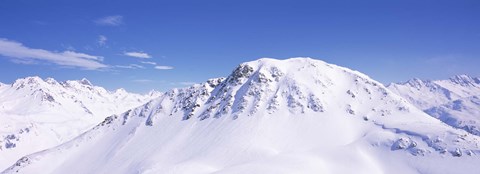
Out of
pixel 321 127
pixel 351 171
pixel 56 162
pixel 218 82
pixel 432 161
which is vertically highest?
pixel 218 82

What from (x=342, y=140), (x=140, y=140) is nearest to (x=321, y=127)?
(x=342, y=140)

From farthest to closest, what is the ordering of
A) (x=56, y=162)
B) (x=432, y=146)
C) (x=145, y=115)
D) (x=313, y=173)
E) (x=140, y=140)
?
(x=145, y=115) → (x=56, y=162) → (x=140, y=140) → (x=432, y=146) → (x=313, y=173)

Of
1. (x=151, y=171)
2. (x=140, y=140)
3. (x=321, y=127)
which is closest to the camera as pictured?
(x=151, y=171)

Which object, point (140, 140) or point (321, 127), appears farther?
point (140, 140)

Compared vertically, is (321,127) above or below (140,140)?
above

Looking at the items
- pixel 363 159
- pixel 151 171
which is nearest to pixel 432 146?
pixel 363 159

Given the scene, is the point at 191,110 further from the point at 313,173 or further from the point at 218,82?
the point at 313,173
